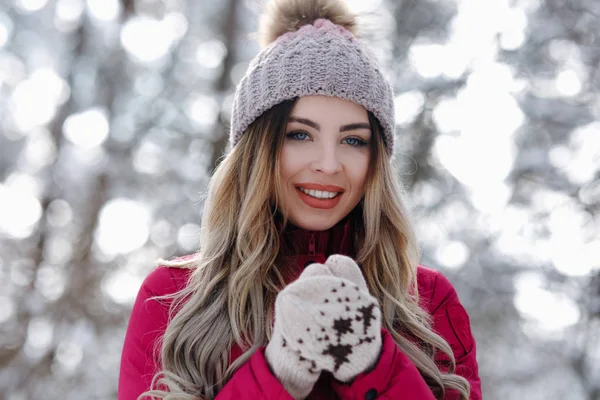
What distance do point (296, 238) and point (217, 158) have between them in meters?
3.97

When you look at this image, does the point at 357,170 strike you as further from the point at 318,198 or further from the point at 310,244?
the point at 310,244

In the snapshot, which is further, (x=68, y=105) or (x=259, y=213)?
(x=68, y=105)

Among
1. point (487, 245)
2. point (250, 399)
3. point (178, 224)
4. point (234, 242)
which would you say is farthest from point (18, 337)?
point (250, 399)

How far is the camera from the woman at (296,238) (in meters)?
1.80

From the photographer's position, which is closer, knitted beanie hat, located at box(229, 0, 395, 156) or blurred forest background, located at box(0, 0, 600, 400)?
knitted beanie hat, located at box(229, 0, 395, 156)

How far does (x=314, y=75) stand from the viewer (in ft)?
6.39

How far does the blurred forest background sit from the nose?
13.6 ft

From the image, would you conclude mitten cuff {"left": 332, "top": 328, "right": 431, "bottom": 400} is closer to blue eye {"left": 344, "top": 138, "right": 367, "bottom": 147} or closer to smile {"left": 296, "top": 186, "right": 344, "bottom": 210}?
smile {"left": 296, "top": 186, "right": 344, "bottom": 210}

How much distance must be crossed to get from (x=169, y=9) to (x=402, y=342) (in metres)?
6.16

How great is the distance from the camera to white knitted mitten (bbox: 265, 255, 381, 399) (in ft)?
4.75

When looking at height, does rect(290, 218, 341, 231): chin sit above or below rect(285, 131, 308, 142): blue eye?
below

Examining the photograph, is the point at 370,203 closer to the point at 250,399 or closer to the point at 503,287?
the point at 250,399

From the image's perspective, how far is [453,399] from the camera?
1831mm

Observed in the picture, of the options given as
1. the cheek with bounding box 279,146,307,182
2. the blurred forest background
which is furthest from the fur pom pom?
the blurred forest background
